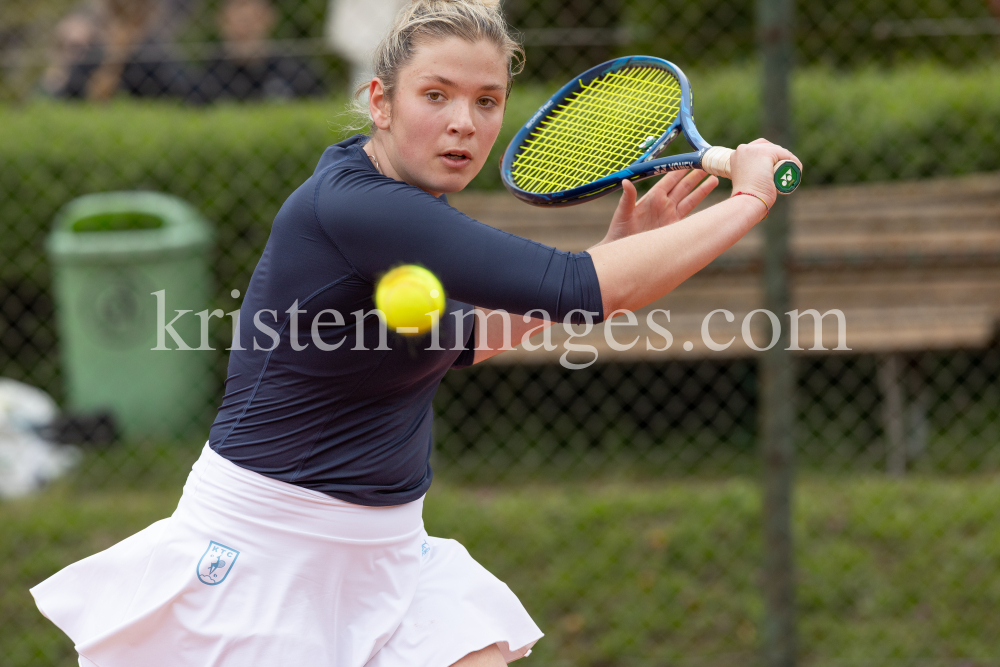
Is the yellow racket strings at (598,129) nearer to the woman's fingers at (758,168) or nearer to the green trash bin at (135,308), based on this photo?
the woman's fingers at (758,168)

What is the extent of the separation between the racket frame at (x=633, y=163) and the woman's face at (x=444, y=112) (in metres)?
0.24

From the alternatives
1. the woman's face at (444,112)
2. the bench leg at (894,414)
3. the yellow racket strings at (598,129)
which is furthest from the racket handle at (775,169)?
the bench leg at (894,414)

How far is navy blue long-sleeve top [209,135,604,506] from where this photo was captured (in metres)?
1.49

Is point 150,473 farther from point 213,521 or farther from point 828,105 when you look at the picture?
point 828,105

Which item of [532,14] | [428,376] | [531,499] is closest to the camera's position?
[428,376]

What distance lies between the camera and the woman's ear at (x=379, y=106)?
1710 millimetres

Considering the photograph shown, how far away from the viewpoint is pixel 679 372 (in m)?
4.39

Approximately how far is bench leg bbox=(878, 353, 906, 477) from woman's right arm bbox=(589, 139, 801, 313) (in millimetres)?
3095

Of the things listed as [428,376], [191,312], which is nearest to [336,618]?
[428,376]

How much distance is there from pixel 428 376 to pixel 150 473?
2.73m

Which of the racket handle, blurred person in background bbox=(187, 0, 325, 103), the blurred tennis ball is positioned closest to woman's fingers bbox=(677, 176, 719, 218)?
the racket handle

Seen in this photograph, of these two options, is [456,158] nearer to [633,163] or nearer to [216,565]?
[633,163]

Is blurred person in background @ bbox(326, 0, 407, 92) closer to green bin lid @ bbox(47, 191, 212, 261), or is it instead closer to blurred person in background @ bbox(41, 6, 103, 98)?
green bin lid @ bbox(47, 191, 212, 261)

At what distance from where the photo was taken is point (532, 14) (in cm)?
555
